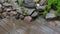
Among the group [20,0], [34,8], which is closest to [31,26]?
[34,8]

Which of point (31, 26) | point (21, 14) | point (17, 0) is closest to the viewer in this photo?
point (31, 26)

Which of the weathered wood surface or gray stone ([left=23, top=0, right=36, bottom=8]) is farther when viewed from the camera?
gray stone ([left=23, top=0, right=36, bottom=8])

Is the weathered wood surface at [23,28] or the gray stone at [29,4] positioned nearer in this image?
the weathered wood surface at [23,28]

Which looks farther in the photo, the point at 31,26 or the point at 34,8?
the point at 34,8

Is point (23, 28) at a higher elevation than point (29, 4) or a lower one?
lower

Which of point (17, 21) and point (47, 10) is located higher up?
point (47, 10)

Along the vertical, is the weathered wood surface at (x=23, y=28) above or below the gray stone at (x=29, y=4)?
below

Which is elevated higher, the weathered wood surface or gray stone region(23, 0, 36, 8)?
gray stone region(23, 0, 36, 8)

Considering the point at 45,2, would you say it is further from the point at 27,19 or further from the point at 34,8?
the point at 27,19

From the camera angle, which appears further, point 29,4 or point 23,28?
point 29,4

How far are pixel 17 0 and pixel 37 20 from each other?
770mm

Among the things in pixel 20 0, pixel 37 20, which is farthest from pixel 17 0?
pixel 37 20

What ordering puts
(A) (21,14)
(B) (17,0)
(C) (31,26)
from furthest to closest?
(B) (17,0)
(A) (21,14)
(C) (31,26)

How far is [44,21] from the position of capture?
318cm
